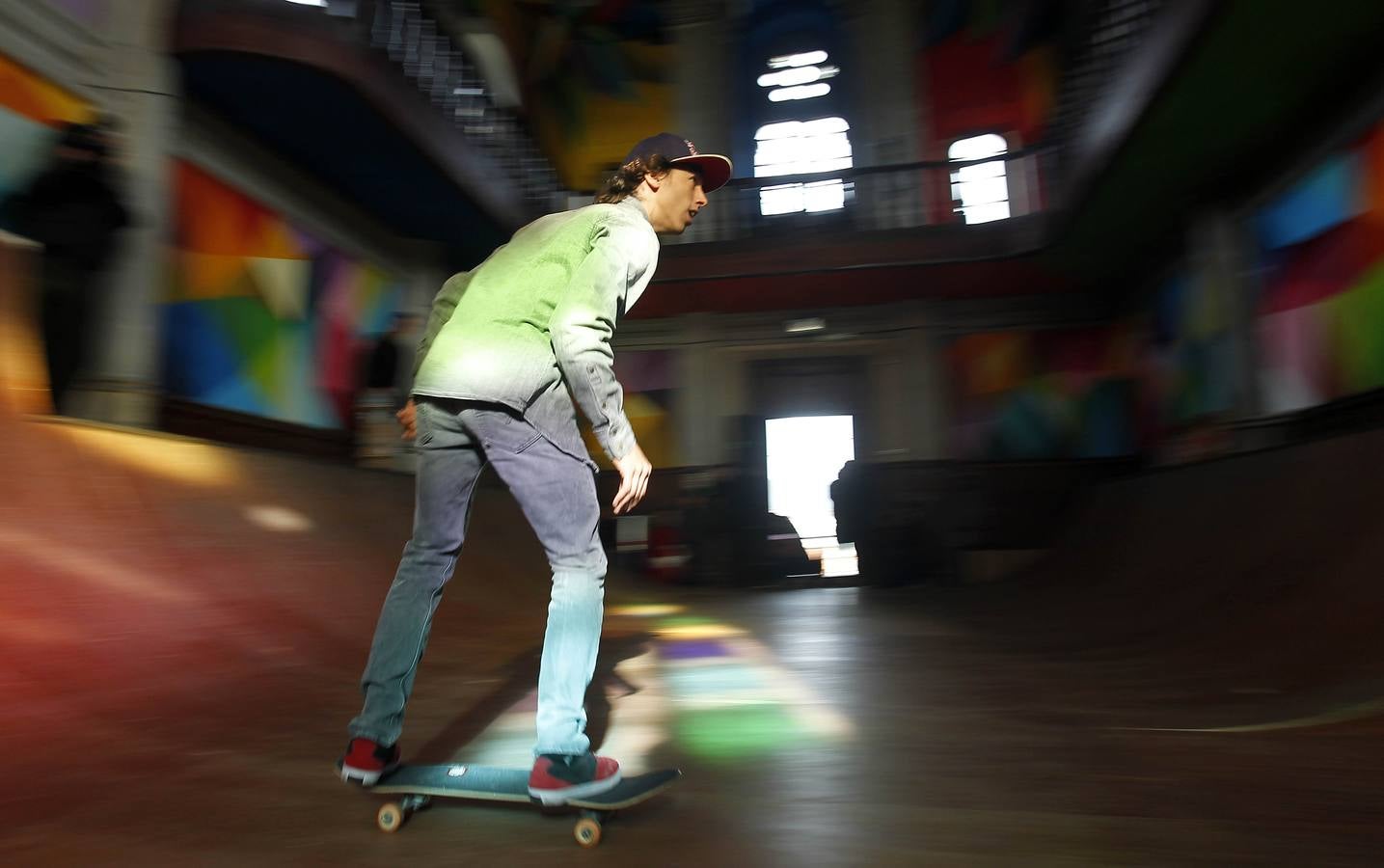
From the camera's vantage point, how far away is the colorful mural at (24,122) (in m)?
4.13

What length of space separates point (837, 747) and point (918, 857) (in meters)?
0.66

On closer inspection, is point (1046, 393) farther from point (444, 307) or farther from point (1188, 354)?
point (444, 307)

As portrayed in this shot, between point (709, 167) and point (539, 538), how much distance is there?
0.93 metres

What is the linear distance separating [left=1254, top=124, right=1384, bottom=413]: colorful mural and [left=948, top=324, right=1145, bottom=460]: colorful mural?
2309 mm

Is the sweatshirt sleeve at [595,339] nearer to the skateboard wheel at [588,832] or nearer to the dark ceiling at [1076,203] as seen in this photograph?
the skateboard wheel at [588,832]

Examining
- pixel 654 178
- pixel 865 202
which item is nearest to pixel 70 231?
pixel 654 178

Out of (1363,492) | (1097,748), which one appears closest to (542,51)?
(1363,492)

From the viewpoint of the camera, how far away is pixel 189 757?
1836mm

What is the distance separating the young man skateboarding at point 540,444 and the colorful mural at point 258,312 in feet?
16.2

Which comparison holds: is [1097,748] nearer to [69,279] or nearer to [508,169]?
[69,279]

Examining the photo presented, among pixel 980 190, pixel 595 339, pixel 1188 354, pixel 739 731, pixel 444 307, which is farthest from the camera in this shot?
pixel 980 190

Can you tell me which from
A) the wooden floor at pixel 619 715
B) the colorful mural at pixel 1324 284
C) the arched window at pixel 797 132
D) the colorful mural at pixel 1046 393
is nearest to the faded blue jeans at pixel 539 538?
the wooden floor at pixel 619 715

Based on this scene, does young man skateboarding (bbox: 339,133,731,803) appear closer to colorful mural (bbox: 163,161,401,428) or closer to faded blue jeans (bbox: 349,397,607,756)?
faded blue jeans (bbox: 349,397,607,756)

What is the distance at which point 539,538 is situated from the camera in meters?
1.48
